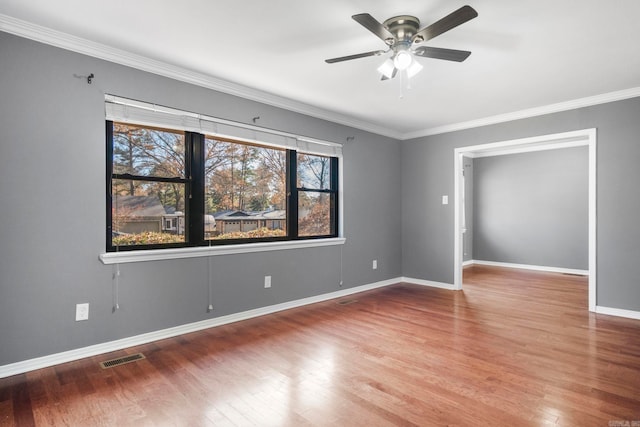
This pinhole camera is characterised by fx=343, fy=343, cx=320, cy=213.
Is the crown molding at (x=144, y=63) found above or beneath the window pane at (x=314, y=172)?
above

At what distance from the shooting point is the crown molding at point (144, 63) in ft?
8.18

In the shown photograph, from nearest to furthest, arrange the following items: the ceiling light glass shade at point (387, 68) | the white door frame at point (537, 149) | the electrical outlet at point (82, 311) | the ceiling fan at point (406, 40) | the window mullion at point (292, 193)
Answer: the ceiling fan at point (406, 40) → the ceiling light glass shade at point (387, 68) → the electrical outlet at point (82, 311) → the white door frame at point (537, 149) → the window mullion at point (292, 193)

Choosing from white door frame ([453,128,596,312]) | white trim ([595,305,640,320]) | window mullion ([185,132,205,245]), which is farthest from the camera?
white door frame ([453,128,596,312])

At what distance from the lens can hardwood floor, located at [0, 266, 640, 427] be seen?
78.3 inches

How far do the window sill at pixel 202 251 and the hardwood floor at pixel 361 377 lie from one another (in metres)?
0.76

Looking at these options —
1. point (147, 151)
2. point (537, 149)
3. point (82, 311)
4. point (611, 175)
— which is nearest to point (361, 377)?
point (82, 311)

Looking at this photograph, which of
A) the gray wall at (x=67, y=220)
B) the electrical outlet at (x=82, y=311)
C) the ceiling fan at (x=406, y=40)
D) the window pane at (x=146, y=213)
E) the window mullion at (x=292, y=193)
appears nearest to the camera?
the ceiling fan at (x=406, y=40)

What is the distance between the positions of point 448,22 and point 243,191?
2605 millimetres

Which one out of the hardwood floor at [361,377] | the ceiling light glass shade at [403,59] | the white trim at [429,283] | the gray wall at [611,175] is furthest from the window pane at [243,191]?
the gray wall at [611,175]

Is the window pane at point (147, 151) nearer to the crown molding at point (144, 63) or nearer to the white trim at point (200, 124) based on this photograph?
the white trim at point (200, 124)

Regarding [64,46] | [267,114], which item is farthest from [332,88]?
[64,46]

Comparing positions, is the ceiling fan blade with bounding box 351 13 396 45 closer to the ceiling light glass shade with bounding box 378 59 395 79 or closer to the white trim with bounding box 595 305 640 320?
the ceiling light glass shade with bounding box 378 59 395 79

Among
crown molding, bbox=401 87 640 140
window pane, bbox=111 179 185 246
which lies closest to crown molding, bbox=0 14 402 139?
window pane, bbox=111 179 185 246

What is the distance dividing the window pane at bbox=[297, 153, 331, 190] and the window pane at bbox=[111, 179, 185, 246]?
1619 millimetres
